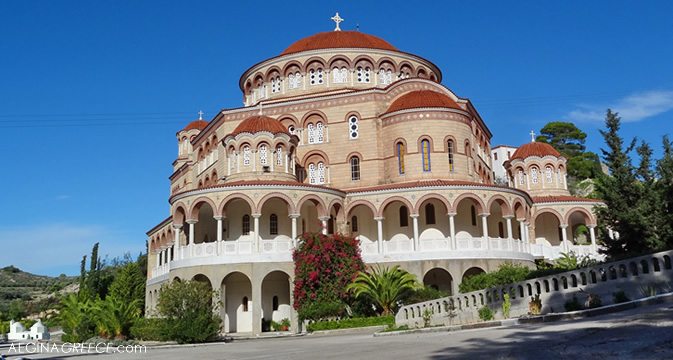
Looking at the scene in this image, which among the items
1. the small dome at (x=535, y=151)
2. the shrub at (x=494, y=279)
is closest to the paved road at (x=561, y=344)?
the shrub at (x=494, y=279)

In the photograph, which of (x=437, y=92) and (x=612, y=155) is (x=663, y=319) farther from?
(x=437, y=92)

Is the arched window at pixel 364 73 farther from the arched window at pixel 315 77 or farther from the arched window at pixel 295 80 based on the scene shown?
the arched window at pixel 295 80

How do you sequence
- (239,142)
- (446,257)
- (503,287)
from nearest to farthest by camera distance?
(503,287) < (446,257) < (239,142)

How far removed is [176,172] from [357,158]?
19.2 m

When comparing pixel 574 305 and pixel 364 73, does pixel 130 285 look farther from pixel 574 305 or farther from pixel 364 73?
pixel 574 305

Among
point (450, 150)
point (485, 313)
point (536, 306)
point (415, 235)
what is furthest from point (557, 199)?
point (536, 306)

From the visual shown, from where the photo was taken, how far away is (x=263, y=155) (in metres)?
34.4

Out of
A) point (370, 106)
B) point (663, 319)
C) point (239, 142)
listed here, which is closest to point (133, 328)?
point (239, 142)

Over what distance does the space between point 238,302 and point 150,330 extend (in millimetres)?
8105

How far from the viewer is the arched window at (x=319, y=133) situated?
38.4 meters

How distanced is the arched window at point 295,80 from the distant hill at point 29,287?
46.7m

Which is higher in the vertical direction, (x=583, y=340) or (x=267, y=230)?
(x=267, y=230)

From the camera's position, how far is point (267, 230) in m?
33.3

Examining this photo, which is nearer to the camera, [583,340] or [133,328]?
[583,340]
